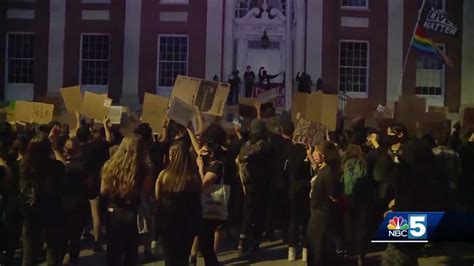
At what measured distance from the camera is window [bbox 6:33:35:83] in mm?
5269

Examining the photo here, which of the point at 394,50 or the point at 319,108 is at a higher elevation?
the point at 394,50

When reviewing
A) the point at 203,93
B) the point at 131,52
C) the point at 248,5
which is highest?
the point at 248,5

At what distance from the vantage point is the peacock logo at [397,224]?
14.3 feet

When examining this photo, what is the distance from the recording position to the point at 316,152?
17.0 ft

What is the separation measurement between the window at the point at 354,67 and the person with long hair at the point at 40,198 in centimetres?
277

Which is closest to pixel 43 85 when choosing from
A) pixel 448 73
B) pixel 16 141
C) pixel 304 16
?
pixel 16 141

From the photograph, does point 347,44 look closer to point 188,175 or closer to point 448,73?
point 448,73

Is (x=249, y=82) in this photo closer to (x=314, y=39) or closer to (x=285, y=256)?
(x=314, y=39)

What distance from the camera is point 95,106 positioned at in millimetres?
5859

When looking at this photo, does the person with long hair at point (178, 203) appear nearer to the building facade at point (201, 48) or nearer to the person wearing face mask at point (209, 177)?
the person wearing face mask at point (209, 177)

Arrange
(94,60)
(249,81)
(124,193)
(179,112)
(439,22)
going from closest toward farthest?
(124,193) → (439,22) → (179,112) → (94,60) → (249,81)

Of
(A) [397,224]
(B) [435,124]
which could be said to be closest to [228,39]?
(B) [435,124]

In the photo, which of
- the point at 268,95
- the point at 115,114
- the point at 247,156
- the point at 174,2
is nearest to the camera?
the point at 174,2

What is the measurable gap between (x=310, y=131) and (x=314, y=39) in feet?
4.31
